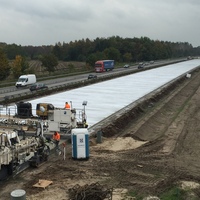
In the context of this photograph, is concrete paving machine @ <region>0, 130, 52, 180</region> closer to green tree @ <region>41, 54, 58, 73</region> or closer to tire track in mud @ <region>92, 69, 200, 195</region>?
tire track in mud @ <region>92, 69, 200, 195</region>

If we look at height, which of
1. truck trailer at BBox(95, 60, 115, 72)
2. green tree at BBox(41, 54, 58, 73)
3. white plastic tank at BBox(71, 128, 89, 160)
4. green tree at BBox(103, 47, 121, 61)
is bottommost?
white plastic tank at BBox(71, 128, 89, 160)

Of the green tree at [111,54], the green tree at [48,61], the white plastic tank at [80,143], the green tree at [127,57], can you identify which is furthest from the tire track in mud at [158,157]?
the green tree at [127,57]

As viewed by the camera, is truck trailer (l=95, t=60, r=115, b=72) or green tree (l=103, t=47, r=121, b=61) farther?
green tree (l=103, t=47, r=121, b=61)

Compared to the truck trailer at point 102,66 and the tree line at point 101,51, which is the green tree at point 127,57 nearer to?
the tree line at point 101,51

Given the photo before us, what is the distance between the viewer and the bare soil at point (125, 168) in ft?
45.2

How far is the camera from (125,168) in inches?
644

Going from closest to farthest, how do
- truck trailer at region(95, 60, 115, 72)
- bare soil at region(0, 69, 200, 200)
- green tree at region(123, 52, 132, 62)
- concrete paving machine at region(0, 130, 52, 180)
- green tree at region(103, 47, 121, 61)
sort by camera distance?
1. bare soil at region(0, 69, 200, 200)
2. concrete paving machine at region(0, 130, 52, 180)
3. truck trailer at region(95, 60, 115, 72)
4. green tree at region(103, 47, 121, 61)
5. green tree at region(123, 52, 132, 62)

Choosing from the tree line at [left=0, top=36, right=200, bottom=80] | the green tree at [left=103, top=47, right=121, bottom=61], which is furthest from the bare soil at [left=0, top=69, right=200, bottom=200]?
the green tree at [left=103, top=47, right=121, bottom=61]

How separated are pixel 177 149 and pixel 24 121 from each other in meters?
10.4

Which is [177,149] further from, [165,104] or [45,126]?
[165,104]

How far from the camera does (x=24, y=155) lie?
16.0 metres

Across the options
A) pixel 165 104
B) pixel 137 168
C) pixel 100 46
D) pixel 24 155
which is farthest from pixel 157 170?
pixel 100 46

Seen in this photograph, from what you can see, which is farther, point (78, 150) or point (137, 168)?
point (78, 150)

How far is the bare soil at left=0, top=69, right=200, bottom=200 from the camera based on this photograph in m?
13.8
